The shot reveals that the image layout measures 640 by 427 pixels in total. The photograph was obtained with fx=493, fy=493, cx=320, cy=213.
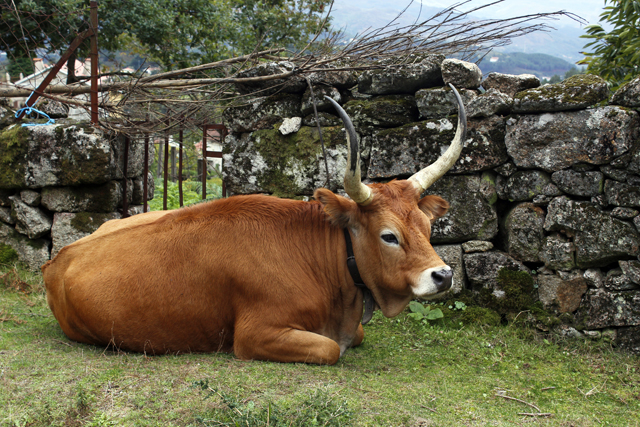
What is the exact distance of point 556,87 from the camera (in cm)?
496

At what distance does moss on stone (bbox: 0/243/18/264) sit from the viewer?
6406 mm

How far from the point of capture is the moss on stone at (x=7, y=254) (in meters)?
6.41

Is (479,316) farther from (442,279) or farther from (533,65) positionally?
(533,65)

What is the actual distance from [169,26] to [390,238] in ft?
29.3

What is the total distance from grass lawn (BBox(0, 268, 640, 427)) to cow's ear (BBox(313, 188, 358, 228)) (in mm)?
1144

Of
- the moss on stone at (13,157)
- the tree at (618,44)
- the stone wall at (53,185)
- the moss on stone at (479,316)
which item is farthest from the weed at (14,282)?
the tree at (618,44)

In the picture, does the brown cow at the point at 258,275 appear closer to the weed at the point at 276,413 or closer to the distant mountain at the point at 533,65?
the weed at the point at 276,413

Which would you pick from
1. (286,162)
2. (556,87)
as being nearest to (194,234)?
(286,162)

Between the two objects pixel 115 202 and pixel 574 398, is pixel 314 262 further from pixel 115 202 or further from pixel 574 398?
pixel 115 202

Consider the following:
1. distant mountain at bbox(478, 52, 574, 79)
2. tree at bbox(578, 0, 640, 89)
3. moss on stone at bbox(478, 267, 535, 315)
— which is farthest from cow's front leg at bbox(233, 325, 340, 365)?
distant mountain at bbox(478, 52, 574, 79)

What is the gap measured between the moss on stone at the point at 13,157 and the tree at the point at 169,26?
287 cm

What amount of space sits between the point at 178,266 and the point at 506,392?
269 cm

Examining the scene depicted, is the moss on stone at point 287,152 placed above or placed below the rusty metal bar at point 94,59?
below

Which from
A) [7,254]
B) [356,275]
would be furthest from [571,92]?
[7,254]
